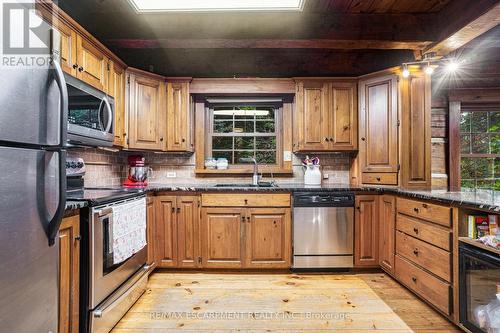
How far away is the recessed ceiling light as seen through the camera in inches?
80.6

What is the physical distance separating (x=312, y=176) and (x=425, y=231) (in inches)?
51.4

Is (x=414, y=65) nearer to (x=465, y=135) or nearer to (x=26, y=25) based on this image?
(x=465, y=135)

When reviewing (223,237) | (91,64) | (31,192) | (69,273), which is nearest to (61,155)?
(31,192)

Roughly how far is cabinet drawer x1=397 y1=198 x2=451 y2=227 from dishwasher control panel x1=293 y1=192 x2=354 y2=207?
0.49 metres

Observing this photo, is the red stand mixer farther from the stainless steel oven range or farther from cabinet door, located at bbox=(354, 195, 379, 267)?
cabinet door, located at bbox=(354, 195, 379, 267)

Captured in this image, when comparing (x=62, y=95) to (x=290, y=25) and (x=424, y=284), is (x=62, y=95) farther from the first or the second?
(x=424, y=284)

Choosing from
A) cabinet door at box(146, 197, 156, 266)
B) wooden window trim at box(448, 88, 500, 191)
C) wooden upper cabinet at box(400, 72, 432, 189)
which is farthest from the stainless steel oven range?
wooden window trim at box(448, 88, 500, 191)

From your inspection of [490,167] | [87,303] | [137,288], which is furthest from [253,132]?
[490,167]

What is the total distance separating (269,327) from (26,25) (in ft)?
6.91

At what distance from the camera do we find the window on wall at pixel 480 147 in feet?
11.1

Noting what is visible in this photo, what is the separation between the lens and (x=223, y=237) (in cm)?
264

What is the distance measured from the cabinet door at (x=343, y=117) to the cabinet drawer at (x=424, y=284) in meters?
1.33

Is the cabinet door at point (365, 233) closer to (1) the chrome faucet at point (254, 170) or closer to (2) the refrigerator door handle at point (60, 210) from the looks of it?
(1) the chrome faucet at point (254, 170)

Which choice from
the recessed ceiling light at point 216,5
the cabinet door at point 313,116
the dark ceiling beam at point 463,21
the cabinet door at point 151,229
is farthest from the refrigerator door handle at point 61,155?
the dark ceiling beam at point 463,21
